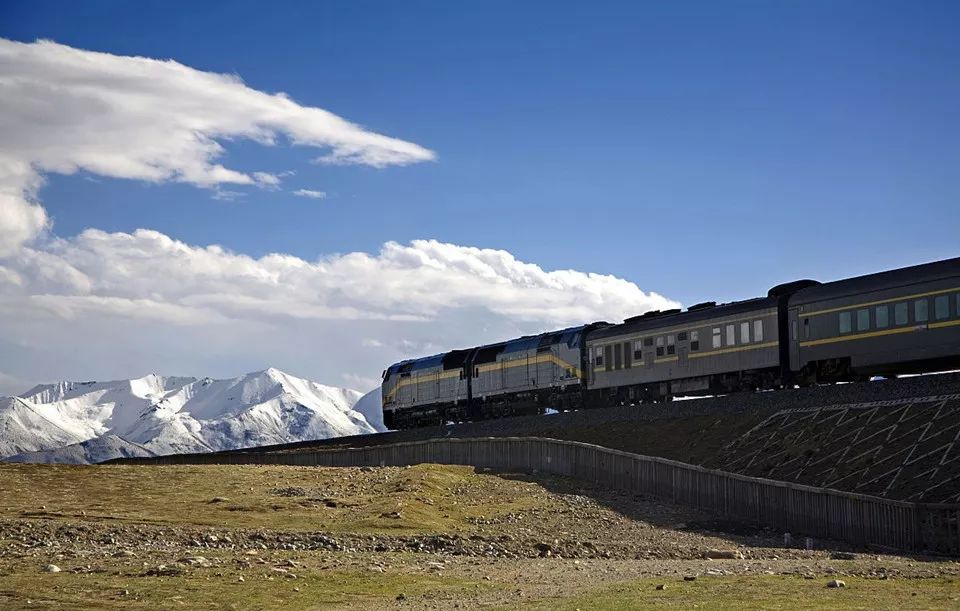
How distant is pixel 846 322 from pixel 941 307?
5.58 m

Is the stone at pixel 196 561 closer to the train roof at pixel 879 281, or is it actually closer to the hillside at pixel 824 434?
the hillside at pixel 824 434

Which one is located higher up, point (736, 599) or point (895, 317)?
point (895, 317)

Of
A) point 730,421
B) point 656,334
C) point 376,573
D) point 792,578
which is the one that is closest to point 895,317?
point 730,421

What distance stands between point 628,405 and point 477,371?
19.7 metres

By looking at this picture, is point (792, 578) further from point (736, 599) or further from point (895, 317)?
point (895, 317)

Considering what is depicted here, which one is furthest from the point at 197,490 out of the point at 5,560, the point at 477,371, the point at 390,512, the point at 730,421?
the point at 477,371

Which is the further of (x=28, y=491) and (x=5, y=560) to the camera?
(x=28, y=491)

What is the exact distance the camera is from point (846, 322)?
5916cm

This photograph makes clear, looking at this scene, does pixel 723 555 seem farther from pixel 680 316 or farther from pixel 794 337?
pixel 680 316

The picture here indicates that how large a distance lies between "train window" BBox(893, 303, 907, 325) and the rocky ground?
12585mm

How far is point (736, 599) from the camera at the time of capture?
28.3 meters

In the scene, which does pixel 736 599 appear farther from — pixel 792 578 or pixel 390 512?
pixel 390 512

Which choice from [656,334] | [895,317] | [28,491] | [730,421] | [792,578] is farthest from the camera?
[656,334]

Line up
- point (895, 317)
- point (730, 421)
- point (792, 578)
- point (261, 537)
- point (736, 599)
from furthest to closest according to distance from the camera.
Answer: point (730, 421), point (895, 317), point (261, 537), point (792, 578), point (736, 599)
